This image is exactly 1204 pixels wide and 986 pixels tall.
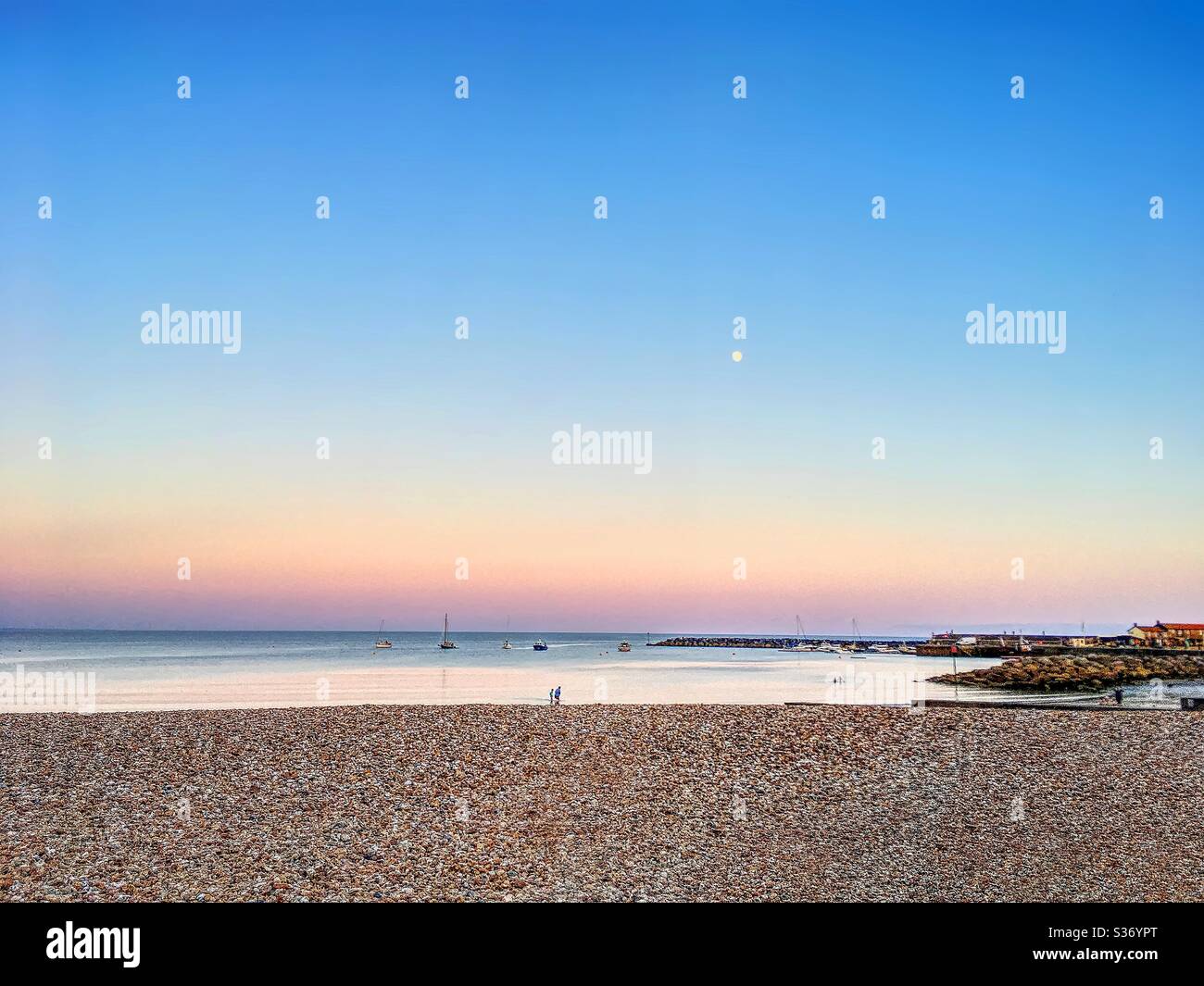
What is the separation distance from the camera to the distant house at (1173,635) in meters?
77.6

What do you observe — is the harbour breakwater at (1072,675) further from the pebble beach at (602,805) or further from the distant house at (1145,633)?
the distant house at (1145,633)

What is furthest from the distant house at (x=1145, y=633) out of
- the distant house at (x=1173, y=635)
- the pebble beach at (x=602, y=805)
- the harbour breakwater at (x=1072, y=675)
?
the pebble beach at (x=602, y=805)

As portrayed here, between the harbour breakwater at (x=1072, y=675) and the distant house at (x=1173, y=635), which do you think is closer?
the harbour breakwater at (x=1072, y=675)

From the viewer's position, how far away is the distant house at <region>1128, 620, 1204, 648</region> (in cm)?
7756

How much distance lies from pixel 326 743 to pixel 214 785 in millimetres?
2254

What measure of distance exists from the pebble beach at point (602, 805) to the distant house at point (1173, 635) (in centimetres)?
6950

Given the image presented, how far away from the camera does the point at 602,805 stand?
1309cm

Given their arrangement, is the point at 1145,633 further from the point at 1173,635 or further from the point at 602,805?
the point at 602,805

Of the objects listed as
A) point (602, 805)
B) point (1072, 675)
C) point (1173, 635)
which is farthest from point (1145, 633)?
point (602, 805)

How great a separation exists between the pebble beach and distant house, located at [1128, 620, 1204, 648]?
69.5 metres

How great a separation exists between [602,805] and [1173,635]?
8637cm

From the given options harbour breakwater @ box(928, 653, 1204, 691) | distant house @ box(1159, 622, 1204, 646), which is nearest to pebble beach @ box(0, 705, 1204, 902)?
harbour breakwater @ box(928, 653, 1204, 691)
